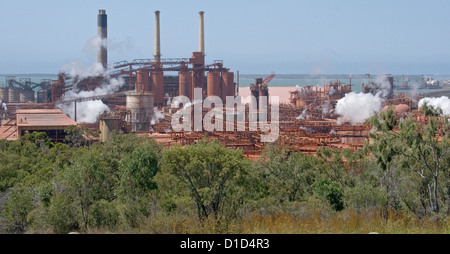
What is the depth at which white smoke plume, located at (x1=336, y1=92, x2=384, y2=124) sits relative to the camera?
1778 inches

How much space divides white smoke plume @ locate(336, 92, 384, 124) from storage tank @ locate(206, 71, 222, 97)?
40.8ft

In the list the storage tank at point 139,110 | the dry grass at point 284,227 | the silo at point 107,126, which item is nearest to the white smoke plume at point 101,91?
the storage tank at point 139,110

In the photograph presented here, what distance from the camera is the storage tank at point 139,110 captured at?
42.0 metres

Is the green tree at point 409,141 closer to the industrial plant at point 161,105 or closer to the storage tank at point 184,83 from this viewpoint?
the industrial plant at point 161,105

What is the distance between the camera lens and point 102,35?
204 feet

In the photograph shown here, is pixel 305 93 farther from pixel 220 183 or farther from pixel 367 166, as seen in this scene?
pixel 220 183

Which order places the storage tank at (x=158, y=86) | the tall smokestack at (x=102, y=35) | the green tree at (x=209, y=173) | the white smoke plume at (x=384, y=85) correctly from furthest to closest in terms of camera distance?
the tall smokestack at (x=102, y=35), the white smoke plume at (x=384, y=85), the storage tank at (x=158, y=86), the green tree at (x=209, y=173)

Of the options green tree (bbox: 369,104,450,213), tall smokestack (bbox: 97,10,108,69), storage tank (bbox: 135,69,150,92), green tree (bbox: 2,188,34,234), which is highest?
tall smokestack (bbox: 97,10,108,69)

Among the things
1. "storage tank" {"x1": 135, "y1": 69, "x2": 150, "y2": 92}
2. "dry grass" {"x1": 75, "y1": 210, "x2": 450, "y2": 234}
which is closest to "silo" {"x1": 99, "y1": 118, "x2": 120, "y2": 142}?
"storage tank" {"x1": 135, "y1": 69, "x2": 150, "y2": 92}

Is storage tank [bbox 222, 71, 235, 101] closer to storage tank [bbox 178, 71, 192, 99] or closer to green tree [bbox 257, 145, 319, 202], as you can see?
storage tank [bbox 178, 71, 192, 99]

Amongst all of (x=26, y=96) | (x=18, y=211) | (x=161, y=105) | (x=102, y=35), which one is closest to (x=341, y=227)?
(x=18, y=211)

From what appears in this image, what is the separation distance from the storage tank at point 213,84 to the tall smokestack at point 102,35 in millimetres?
12579

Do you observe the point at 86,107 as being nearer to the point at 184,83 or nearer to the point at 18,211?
the point at 184,83

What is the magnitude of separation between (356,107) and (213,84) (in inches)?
585
